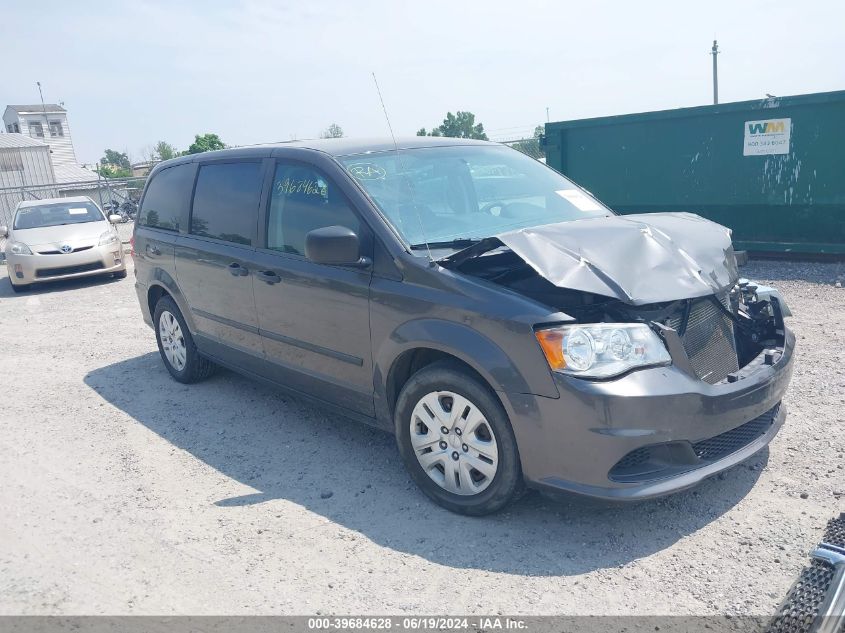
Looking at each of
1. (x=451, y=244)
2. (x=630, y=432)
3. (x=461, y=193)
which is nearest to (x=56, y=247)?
(x=461, y=193)

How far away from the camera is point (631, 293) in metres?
3.24

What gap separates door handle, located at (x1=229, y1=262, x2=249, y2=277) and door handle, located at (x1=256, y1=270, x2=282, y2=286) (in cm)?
18

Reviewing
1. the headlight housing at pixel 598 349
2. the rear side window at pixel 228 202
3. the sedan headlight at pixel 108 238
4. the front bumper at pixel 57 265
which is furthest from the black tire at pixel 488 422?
the sedan headlight at pixel 108 238

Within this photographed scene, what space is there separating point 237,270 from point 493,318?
2273 mm

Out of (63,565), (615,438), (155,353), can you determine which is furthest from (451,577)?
(155,353)

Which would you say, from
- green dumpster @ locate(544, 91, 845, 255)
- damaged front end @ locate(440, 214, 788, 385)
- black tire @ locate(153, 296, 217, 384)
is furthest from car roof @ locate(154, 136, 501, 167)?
green dumpster @ locate(544, 91, 845, 255)

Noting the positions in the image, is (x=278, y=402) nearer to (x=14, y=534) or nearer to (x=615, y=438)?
(x=14, y=534)

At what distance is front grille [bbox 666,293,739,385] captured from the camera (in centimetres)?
343

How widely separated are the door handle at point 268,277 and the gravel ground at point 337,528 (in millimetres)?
1076

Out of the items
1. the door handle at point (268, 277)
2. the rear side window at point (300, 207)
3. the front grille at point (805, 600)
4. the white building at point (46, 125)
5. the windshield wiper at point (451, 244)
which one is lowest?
the front grille at point (805, 600)

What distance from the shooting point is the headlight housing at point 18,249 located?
1166 centimetres

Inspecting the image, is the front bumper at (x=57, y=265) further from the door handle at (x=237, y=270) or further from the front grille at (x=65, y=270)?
the door handle at (x=237, y=270)

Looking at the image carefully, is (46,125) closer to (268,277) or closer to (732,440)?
(268,277)

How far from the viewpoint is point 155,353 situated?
7.33m
